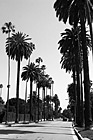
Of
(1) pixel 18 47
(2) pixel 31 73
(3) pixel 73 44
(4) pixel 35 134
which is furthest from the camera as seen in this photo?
(2) pixel 31 73

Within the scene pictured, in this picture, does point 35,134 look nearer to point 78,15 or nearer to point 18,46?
point 78,15

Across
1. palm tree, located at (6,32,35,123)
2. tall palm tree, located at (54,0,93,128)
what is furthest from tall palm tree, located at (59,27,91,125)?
palm tree, located at (6,32,35,123)

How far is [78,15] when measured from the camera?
32.0m

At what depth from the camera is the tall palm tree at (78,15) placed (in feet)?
93.0

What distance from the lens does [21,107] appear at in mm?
139500

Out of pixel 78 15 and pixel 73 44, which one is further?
pixel 73 44

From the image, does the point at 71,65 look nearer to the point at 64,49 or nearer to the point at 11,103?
the point at 64,49

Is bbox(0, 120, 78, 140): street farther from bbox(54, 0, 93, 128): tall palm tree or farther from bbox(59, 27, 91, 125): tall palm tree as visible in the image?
bbox(59, 27, 91, 125): tall palm tree

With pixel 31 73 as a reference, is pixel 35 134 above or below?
below

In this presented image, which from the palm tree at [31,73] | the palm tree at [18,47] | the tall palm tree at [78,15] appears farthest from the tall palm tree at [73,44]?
the palm tree at [31,73]

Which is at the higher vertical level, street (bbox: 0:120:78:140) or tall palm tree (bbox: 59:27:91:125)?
tall palm tree (bbox: 59:27:91:125)

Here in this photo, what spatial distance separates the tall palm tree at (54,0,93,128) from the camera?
93.0 feet

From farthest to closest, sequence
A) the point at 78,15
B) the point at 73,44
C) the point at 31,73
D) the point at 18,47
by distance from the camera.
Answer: the point at 31,73, the point at 18,47, the point at 73,44, the point at 78,15

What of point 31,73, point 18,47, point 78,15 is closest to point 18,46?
point 18,47
